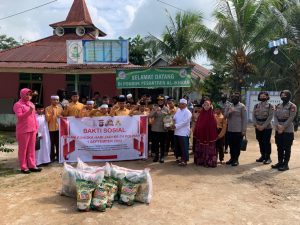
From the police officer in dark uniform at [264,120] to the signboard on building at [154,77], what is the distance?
11.3ft

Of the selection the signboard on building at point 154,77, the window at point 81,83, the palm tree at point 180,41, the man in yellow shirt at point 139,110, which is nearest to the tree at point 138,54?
the palm tree at point 180,41

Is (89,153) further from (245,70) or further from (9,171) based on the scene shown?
(245,70)

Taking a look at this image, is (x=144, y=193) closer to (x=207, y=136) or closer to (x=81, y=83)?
(x=207, y=136)

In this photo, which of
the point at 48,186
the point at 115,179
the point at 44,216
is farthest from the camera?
the point at 48,186

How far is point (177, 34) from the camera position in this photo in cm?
1959

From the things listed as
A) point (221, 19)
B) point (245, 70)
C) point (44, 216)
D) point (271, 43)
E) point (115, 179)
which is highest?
point (221, 19)

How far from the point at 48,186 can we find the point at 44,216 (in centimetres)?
155

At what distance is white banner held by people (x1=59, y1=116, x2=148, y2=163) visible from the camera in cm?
845

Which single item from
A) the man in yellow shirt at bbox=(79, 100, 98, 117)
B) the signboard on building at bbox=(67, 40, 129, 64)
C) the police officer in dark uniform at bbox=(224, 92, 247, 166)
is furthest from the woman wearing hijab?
the signboard on building at bbox=(67, 40, 129, 64)

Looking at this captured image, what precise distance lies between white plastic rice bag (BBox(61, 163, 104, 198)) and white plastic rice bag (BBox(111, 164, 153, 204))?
27 cm

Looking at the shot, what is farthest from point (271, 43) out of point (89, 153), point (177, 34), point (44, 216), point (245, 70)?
point (44, 216)

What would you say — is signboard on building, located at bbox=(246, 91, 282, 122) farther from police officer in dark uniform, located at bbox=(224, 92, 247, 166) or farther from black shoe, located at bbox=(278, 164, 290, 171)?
black shoe, located at bbox=(278, 164, 290, 171)

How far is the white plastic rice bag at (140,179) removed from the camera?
562 centimetres

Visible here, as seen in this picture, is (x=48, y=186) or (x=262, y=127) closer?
(x=48, y=186)
